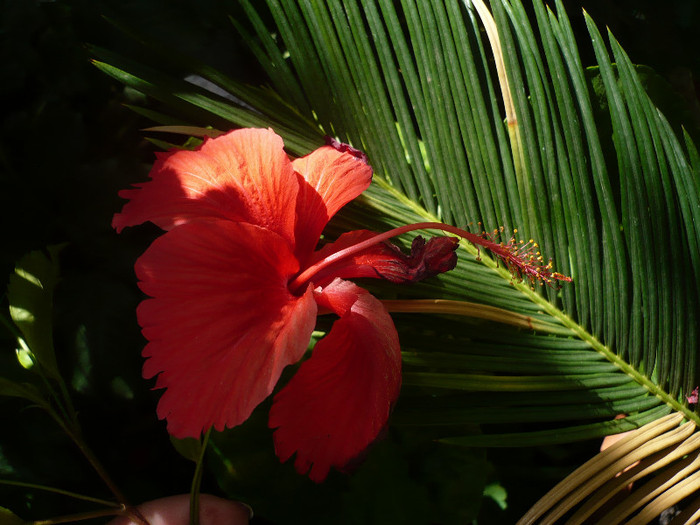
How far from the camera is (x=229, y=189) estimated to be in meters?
0.56

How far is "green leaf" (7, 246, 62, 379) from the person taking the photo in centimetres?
63

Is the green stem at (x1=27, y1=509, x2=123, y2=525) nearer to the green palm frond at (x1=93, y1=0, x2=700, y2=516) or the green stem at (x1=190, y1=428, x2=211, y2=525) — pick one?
the green stem at (x1=190, y1=428, x2=211, y2=525)

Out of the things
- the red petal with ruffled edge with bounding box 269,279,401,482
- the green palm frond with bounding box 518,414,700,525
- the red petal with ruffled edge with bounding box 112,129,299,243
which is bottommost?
the green palm frond with bounding box 518,414,700,525

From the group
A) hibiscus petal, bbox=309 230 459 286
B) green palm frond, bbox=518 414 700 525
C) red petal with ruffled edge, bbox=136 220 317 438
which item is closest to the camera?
red petal with ruffled edge, bbox=136 220 317 438

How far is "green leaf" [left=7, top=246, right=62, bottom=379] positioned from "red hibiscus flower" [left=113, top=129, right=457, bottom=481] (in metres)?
0.14

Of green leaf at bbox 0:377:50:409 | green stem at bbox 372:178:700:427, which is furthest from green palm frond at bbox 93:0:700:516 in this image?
green leaf at bbox 0:377:50:409

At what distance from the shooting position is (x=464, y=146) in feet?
2.84

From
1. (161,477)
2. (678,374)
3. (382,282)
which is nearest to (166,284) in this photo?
(382,282)

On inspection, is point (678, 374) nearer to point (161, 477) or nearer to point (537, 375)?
point (537, 375)

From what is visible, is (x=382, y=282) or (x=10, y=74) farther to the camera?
(x=10, y=74)

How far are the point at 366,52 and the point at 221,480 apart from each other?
600mm

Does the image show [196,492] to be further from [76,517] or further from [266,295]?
[266,295]

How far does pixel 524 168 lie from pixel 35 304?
2.00 feet

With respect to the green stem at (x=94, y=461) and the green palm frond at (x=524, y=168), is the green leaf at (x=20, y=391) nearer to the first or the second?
the green stem at (x=94, y=461)
